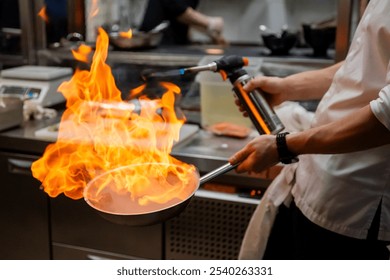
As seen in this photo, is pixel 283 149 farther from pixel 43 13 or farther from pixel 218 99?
pixel 43 13

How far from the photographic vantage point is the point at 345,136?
3.64 feet

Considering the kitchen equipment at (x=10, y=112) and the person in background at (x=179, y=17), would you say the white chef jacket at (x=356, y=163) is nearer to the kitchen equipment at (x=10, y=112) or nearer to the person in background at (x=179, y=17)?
the kitchen equipment at (x=10, y=112)

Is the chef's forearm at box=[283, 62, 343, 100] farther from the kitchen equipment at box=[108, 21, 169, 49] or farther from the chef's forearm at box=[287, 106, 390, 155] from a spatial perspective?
the kitchen equipment at box=[108, 21, 169, 49]

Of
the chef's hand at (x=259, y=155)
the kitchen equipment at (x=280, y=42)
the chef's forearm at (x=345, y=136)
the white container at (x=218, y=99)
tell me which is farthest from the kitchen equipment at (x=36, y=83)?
the chef's forearm at (x=345, y=136)

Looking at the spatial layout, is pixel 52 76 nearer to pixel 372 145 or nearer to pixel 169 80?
pixel 169 80

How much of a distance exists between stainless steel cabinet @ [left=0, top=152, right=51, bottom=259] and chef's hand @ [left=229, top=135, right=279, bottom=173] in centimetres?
110

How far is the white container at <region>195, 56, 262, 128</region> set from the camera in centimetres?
202

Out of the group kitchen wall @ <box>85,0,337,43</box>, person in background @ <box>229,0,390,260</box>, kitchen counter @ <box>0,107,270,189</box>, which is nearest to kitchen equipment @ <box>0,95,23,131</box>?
kitchen counter @ <box>0,107,270,189</box>

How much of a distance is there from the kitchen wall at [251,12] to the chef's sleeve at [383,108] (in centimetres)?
297

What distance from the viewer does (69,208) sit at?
6.56ft

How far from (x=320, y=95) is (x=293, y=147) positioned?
0.41 m

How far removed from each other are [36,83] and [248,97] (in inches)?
48.8

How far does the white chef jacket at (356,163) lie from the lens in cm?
116
